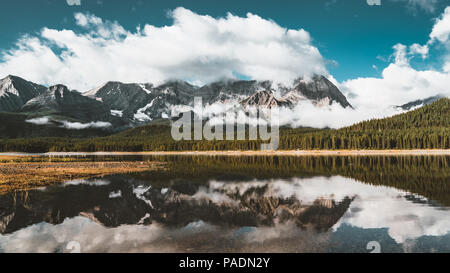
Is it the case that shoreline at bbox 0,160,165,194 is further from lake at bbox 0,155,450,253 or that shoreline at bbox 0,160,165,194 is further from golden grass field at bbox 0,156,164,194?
lake at bbox 0,155,450,253

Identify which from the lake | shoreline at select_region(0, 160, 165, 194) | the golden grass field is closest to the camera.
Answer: the lake

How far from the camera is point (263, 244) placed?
16.1 m

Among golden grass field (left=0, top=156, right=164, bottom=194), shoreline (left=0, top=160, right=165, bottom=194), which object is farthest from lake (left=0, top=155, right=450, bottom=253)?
golden grass field (left=0, top=156, right=164, bottom=194)

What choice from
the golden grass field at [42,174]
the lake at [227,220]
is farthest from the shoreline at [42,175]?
the lake at [227,220]

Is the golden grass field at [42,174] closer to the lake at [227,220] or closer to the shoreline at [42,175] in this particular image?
the shoreline at [42,175]

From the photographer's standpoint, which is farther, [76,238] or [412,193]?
[412,193]

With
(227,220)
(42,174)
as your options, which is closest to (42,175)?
(42,174)

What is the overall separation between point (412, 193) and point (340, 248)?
74.1 ft

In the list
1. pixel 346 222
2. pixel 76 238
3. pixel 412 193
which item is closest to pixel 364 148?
pixel 412 193

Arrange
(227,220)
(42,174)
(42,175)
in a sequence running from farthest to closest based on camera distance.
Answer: (42,174) < (42,175) < (227,220)

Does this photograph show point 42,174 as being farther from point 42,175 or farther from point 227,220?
point 227,220

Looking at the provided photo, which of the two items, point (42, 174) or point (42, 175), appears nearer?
point (42, 175)
